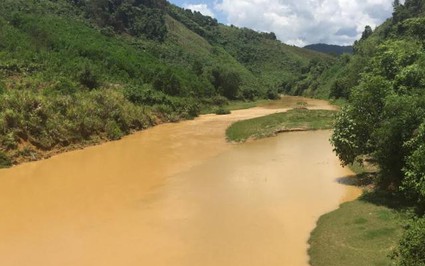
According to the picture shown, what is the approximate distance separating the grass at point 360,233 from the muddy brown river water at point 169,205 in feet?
2.28

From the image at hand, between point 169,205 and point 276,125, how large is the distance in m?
24.9

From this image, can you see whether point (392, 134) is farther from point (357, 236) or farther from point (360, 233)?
point (357, 236)

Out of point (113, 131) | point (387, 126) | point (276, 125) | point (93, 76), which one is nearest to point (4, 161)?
point (113, 131)

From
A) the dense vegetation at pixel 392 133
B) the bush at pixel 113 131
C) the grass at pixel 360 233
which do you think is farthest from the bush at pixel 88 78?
the grass at pixel 360 233

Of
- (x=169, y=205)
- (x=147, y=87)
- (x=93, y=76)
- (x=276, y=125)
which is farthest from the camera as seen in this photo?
(x=147, y=87)

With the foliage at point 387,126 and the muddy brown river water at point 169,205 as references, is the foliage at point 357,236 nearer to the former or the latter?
the muddy brown river water at point 169,205

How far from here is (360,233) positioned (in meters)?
16.4

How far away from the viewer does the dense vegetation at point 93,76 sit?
113 ft

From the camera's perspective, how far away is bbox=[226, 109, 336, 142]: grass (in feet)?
137

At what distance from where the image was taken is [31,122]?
1315 inches

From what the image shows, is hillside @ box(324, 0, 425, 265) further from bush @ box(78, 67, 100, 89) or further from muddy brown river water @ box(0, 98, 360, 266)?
bush @ box(78, 67, 100, 89)

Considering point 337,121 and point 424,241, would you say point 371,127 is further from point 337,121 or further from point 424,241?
point 424,241

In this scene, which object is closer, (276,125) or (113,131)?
(113,131)

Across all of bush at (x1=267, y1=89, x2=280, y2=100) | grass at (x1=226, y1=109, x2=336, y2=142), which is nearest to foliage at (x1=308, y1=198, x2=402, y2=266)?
grass at (x1=226, y1=109, x2=336, y2=142)
